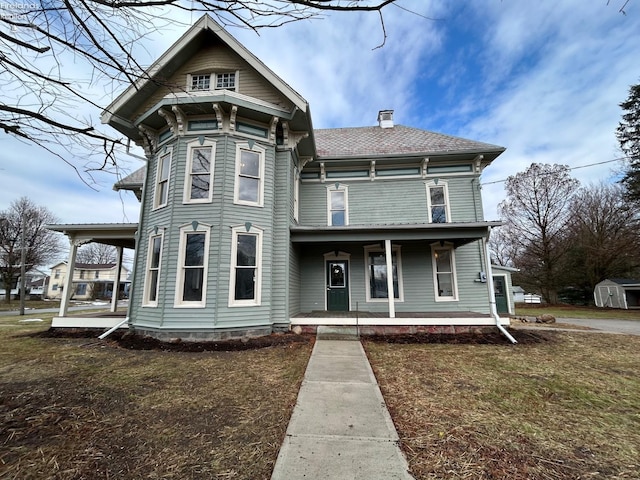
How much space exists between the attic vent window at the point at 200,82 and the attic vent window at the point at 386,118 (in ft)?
27.1

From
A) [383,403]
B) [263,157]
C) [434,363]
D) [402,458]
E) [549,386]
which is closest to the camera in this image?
[402,458]

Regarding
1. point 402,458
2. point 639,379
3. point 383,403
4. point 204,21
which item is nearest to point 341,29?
point 402,458

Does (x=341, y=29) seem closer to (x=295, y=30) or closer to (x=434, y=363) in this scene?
(x=295, y=30)

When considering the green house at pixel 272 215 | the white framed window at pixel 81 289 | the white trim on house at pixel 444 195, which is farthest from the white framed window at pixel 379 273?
the white framed window at pixel 81 289

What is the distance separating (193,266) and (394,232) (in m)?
5.94

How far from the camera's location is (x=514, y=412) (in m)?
3.30

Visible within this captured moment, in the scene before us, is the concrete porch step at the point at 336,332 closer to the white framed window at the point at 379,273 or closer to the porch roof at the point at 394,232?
the white framed window at the point at 379,273

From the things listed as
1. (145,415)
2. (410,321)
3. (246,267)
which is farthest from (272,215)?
(145,415)

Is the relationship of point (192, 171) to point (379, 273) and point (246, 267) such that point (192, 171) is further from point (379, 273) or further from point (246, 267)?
point (379, 273)

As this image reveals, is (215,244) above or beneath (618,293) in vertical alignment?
above

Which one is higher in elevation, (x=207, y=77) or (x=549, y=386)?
(x=207, y=77)

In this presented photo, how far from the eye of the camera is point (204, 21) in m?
7.76

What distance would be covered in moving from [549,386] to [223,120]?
9.19m

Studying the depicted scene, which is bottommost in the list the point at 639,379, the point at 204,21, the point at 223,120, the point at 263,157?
the point at 639,379
